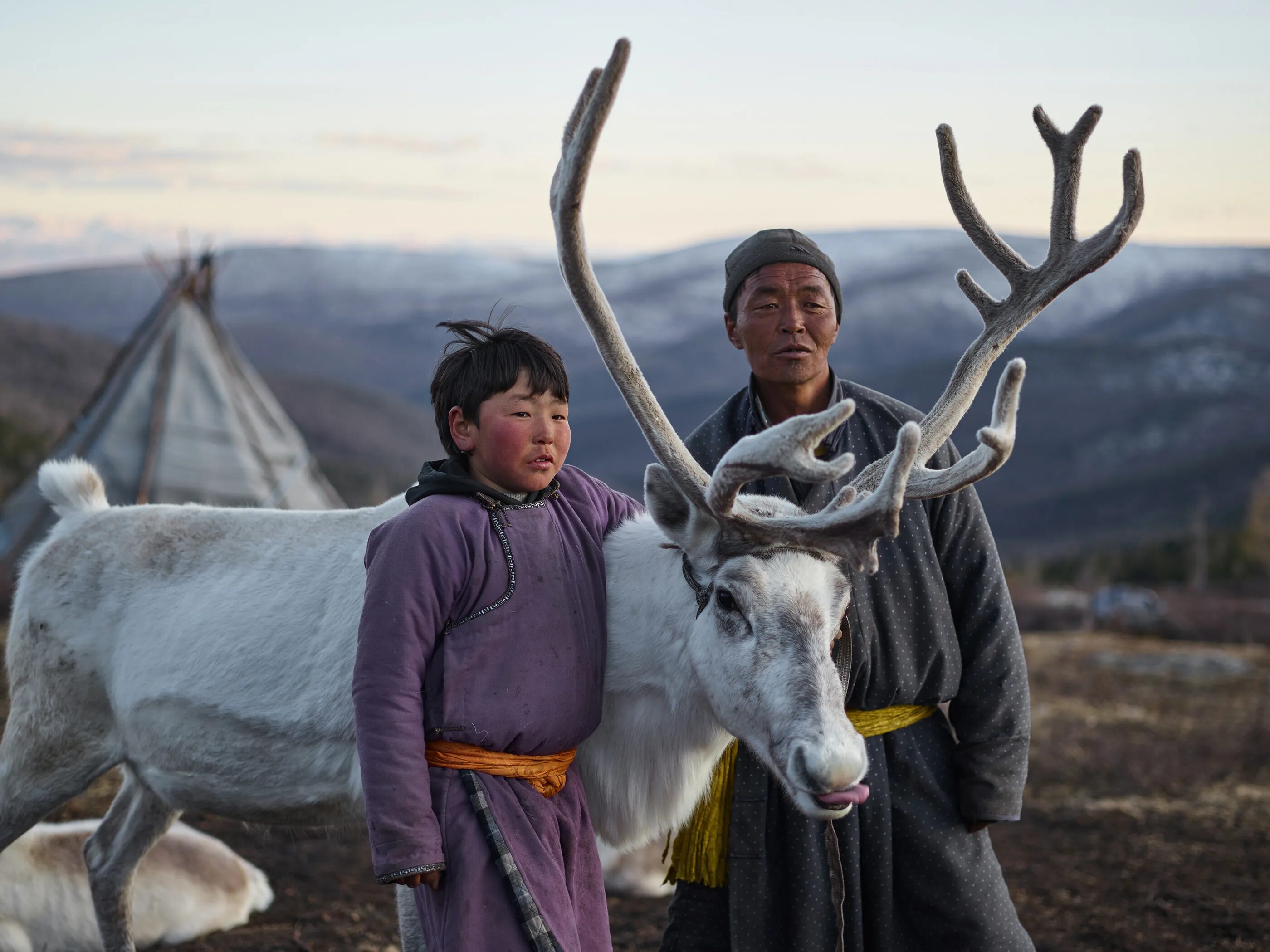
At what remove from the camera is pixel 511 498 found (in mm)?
2377

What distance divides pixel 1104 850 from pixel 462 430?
472cm

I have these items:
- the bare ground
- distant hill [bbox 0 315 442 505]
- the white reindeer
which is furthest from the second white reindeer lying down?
distant hill [bbox 0 315 442 505]

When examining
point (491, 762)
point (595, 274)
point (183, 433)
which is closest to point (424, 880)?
point (491, 762)

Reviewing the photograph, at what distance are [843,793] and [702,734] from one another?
58cm

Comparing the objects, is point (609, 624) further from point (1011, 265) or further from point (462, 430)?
point (1011, 265)

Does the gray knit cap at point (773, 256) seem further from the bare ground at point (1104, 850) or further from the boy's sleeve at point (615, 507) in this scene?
the bare ground at point (1104, 850)

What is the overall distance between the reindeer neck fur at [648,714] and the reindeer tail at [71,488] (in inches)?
75.0

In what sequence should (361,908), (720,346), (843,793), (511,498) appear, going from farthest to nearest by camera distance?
1. (720,346)
2. (361,908)
3. (511,498)
4. (843,793)

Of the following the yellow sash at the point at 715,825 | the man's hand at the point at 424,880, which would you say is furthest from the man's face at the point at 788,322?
the man's hand at the point at 424,880

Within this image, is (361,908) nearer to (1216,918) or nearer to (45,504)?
(1216,918)

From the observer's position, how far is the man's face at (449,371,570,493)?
231cm

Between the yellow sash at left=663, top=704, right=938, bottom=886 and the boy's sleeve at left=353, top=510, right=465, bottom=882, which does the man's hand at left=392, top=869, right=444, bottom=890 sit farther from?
the yellow sash at left=663, top=704, right=938, bottom=886

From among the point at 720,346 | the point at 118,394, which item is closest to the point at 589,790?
the point at 118,394

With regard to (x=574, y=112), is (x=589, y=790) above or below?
below
